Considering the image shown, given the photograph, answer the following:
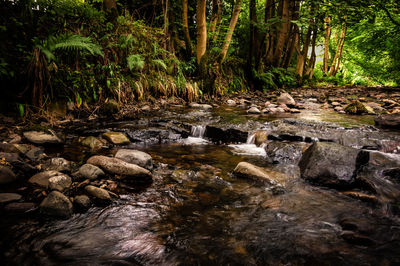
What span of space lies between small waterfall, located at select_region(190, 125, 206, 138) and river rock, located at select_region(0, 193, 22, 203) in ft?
11.2

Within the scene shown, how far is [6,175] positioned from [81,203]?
2.99 feet

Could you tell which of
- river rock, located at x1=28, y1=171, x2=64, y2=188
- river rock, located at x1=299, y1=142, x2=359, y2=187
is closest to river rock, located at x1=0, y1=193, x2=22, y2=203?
river rock, located at x1=28, y1=171, x2=64, y2=188

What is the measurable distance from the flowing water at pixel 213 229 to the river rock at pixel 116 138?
4.62ft

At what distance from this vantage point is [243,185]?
273cm

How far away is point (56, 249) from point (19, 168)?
1396 mm

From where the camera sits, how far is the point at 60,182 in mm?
2219

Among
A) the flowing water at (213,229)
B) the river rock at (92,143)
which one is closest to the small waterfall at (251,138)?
the flowing water at (213,229)

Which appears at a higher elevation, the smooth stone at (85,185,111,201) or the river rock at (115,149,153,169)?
the river rock at (115,149,153,169)

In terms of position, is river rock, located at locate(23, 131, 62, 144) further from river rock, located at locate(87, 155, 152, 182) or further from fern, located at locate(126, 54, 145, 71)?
fern, located at locate(126, 54, 145, 71)

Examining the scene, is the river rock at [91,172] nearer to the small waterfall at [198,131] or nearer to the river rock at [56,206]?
the river rock at [56,206]

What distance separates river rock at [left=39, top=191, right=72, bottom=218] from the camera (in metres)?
1.87

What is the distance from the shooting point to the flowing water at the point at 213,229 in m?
1.58

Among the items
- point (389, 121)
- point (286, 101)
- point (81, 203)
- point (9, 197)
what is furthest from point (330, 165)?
point (286, 101)

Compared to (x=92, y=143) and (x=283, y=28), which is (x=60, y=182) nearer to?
(x=92, y=143)
